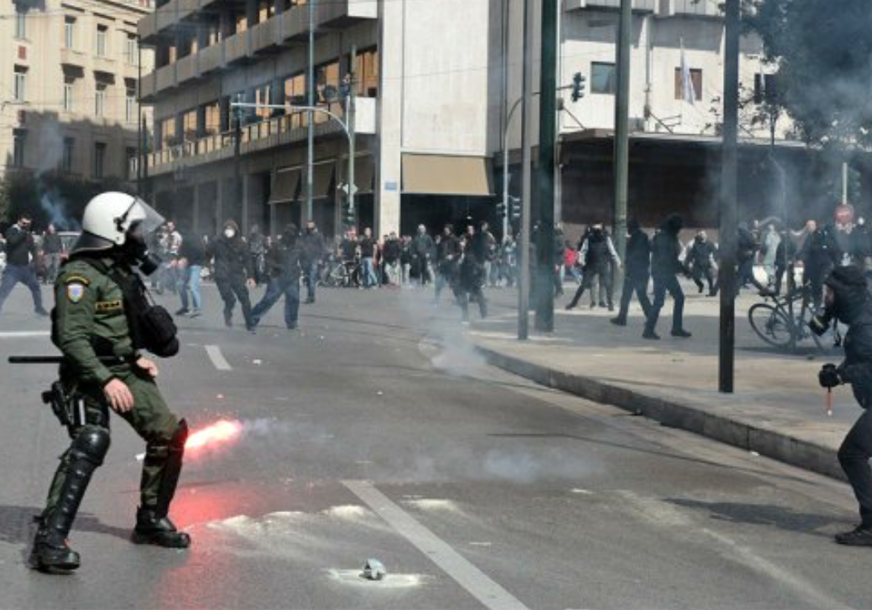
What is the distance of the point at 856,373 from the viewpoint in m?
7.15

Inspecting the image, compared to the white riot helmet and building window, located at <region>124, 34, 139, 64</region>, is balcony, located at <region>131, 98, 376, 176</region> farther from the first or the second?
the white riot helmet

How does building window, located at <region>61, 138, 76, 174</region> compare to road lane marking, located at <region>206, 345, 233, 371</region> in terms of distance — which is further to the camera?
Result: building window, located at <region>61, 138, 76, 174</region>

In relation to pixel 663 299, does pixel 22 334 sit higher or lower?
lower

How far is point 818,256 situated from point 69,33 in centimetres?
1614

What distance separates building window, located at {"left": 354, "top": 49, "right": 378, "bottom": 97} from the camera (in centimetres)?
4603

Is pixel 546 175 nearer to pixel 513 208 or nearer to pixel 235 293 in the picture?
pixel 235 293

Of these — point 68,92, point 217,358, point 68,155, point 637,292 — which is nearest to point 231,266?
point 217,358

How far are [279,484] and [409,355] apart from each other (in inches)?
371

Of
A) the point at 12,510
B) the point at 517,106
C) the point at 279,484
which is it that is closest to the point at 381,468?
the point at 279,484

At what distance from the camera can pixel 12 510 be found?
7.27 meters

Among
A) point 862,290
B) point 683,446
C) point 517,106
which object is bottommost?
point 683,446

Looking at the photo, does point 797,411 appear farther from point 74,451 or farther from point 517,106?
point 517,106

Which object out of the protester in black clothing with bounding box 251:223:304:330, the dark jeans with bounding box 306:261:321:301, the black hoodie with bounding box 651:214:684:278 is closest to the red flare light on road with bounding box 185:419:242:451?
the protester in black clothing with bounding box 251:223:304:330

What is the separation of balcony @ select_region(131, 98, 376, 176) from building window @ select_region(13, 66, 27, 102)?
13.0 meters
